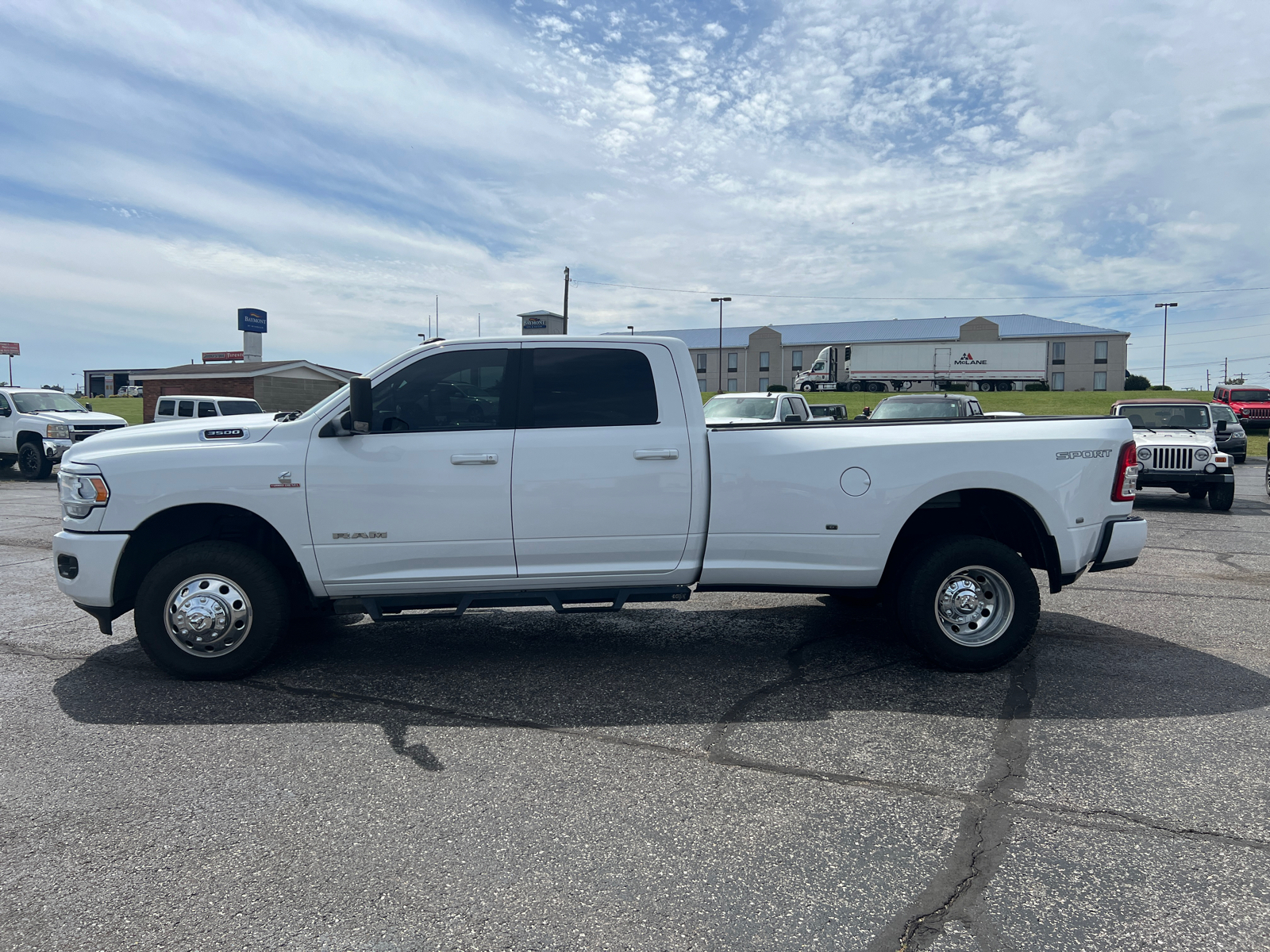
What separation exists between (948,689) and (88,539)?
16.3 ft

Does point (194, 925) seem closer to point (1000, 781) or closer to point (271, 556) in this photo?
point (271, 556)

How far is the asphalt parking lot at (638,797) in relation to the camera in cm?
267

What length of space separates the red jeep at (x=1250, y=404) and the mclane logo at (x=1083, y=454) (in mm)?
34933

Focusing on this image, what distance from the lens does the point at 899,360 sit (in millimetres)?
58875

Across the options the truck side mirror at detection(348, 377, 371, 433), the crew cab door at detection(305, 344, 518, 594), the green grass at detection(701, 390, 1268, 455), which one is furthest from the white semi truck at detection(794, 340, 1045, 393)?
the truck side mirror at detection(348, 377, 371, 433)

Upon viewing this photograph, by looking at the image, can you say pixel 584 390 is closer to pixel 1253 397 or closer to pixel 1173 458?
pixel 1173 458

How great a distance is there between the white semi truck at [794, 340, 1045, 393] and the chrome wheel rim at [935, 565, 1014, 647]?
186 ft

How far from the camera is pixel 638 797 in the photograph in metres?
3.49

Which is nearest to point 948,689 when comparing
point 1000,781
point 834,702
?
point 834,702

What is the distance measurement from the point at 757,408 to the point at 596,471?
9836 mm

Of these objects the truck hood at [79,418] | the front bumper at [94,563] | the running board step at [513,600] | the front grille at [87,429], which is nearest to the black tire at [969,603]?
the running board step at [513,600]

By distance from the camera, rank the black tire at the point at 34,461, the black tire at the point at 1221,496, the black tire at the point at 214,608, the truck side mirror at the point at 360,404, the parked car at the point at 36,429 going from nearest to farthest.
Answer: the truck side mirror at the point at 360,404 < the black tire at the point at 214,608 < the black tire at the point at 1221,496 < the parked car at the point at 36,429 < the black tire at the point at 34,461

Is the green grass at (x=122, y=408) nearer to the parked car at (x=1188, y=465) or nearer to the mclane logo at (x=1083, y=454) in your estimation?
the parked car at (x=1188, y=465)

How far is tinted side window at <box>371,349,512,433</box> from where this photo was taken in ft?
16.1
